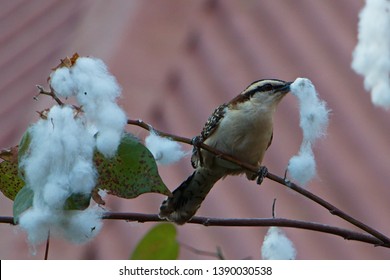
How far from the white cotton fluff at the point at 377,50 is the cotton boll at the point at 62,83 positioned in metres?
0.43

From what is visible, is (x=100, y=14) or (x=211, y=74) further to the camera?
(x=100, y=14)

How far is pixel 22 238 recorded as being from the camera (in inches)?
114

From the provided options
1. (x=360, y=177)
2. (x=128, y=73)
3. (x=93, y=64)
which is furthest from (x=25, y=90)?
(x=93, y=64)

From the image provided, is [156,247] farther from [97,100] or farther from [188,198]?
[97,100]

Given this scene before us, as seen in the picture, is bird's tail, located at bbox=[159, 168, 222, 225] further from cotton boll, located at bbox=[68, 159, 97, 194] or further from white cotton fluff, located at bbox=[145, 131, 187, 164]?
cotton boll, located at bbox=[68, 159, 97, 194]

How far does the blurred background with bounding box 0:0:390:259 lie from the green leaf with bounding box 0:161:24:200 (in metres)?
1.46

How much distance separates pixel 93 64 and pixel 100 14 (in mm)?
2849

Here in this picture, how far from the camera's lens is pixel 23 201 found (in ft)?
3.55

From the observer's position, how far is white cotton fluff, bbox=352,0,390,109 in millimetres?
1188

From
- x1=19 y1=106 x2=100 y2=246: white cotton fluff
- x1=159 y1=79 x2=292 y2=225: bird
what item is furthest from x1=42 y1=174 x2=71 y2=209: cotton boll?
x1=159 y1=79 x2=292 y2=225: bird

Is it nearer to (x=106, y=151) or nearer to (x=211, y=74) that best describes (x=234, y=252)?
(x=211, y=74)

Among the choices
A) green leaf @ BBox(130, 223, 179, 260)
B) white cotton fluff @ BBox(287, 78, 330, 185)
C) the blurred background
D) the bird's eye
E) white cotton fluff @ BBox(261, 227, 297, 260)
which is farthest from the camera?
the blurred background

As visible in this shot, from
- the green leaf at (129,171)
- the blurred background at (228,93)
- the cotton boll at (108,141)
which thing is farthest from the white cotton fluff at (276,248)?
the blurred background at (228,93)

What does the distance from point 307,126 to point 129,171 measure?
0.24 meters
